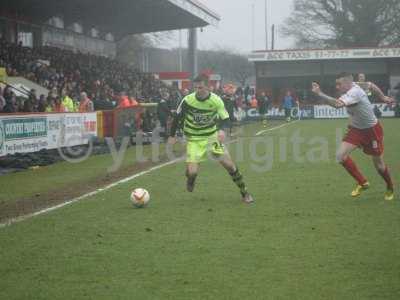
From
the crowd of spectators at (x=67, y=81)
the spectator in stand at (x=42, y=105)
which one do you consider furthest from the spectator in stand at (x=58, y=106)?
the spectator in stand at (x=42, y=105)

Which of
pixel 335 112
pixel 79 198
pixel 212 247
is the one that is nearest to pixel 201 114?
pixel 79 198

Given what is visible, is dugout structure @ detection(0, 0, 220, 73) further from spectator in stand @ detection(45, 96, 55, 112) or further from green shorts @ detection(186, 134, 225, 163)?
green shorts @ detection(186, 134, 225, 163)

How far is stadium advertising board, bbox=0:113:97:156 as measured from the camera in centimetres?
1744

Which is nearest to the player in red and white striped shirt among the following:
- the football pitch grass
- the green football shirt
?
the football pitch grass

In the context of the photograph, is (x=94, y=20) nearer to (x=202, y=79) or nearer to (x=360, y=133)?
(x=202, y=79)

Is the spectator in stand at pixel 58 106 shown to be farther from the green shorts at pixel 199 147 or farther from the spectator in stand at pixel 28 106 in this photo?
the green shorts at pixel 199 147

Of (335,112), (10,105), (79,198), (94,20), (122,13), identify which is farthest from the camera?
(335,112)

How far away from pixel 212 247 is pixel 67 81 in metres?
24.6

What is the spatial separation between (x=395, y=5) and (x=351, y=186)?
5731cm

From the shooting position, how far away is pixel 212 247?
7.52 metres

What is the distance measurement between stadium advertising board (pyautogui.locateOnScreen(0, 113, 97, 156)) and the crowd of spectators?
1161mm

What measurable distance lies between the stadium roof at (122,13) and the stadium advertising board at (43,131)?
51.5ft

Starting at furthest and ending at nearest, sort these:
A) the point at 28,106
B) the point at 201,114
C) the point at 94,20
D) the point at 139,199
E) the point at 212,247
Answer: the point at 94,20
the point at 28,106
the point at 201,114
the point at 139,199
the point at 212,247

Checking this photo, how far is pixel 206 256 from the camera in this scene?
711 cm
